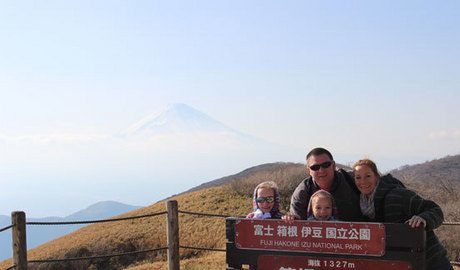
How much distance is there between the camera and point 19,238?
6441 millimetres

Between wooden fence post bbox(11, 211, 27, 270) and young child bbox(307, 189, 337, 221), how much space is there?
12.9 feet

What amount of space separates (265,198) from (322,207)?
25.1 inches

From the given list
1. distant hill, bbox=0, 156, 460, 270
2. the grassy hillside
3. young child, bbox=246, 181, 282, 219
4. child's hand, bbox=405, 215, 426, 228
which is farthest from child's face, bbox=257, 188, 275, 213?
the grassy hillside

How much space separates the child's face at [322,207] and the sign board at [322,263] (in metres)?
0.37

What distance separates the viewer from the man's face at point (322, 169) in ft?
14.8

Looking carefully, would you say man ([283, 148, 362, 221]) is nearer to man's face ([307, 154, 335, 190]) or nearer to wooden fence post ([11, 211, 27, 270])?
man's face ([307, 154, 335, 190])

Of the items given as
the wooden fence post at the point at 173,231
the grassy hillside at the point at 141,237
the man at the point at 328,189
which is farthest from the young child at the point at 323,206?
the grassy hillside at the point at 141,237

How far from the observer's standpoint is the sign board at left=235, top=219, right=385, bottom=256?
4188 mm

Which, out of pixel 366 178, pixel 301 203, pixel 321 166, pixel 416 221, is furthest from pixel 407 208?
pixel 301 203

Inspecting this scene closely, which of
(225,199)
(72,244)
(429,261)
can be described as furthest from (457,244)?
(72,244)

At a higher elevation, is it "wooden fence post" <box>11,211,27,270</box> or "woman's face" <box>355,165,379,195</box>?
"woman's face" <box>355,165,379,195</box>

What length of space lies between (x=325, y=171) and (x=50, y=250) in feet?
47.4

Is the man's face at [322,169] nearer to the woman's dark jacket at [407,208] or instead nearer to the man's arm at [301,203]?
the man's arm at [301,203]

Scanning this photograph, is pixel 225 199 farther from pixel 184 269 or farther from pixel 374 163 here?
pixel 374 163
